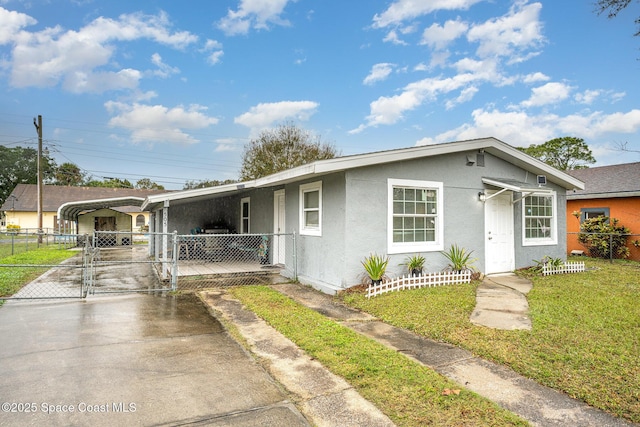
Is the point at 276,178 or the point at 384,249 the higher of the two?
the point at 276,178

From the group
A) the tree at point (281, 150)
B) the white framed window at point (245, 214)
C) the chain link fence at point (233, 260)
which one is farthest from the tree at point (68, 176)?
the chain link fence at point (233, 260)

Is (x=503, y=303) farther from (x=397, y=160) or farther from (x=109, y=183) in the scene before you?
(x=109, y=183)

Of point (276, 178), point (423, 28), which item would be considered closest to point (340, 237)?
point (276, 178)

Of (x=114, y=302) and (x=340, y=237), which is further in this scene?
(x=340, y=237)

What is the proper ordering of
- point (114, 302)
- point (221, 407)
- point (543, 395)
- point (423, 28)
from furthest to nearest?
point (423, 28), point (114, 302), point (543, 395), point (221, 407)

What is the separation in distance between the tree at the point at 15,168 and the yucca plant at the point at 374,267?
185 feet

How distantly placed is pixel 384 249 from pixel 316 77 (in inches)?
483

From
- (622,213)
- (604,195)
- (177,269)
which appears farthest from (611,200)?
(177,269)

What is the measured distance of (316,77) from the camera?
17.2m

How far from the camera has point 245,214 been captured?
44.1 feet

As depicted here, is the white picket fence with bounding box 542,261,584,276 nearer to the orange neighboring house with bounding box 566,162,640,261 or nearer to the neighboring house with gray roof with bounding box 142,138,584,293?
the neighboring house with gray roof with bounding box 142,138,584,293

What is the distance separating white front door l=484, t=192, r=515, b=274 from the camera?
8.96 m

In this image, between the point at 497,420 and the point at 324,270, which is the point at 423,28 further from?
the point at 497,420

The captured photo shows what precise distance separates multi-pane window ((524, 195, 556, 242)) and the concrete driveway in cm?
859
